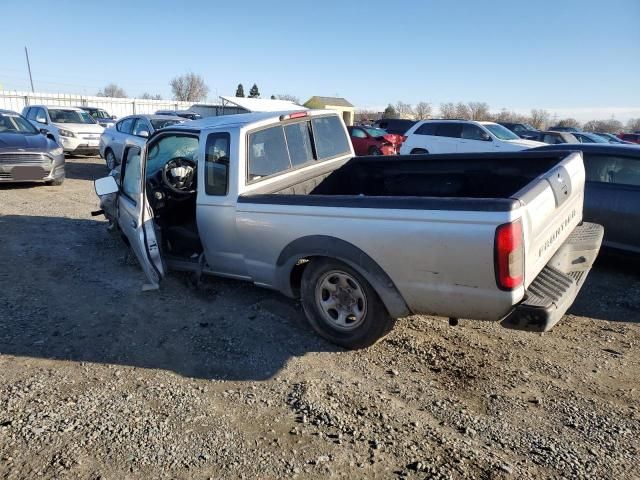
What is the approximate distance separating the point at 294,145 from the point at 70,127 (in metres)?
13.3

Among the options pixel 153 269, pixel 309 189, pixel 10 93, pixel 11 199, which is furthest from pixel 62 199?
pixel 10 93

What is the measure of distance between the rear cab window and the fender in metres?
0.93

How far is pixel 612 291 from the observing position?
5.03 metres

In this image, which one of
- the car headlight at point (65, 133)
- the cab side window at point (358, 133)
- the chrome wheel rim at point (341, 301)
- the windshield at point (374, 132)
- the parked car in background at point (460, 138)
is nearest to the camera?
the chrome wheel rim at point (341, 301)

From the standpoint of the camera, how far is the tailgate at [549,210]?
2.95 metres

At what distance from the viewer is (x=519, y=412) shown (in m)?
2.99

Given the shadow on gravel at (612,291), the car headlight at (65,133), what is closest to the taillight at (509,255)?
the shadow on gravel at (612,291)

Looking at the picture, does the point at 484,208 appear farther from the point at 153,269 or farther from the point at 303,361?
the point at 153,269

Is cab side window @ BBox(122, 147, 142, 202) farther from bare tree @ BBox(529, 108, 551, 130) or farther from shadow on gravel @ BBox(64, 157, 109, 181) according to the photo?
bare tree @ BBox(529, 108, 551, 130)

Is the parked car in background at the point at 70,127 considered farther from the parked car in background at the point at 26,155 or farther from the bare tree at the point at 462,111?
the bare tree at the point at 462,111

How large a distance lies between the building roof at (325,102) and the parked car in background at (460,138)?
47.0 m

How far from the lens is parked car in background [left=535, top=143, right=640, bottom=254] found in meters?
5.27

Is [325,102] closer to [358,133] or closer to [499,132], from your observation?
[358,133]

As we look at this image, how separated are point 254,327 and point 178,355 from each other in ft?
2.32
